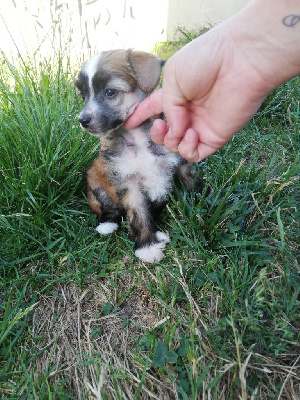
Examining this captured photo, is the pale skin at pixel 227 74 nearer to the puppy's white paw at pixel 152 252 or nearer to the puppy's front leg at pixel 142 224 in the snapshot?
the puppy's front leg at pixel 142 224

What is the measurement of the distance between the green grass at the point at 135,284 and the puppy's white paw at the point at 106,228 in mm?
47

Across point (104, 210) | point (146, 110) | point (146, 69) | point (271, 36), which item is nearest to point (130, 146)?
point (146, 110)

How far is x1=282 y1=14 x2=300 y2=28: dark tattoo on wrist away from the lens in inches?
54.6

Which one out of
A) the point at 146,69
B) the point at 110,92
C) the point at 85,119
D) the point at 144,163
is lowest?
the point at 144,163

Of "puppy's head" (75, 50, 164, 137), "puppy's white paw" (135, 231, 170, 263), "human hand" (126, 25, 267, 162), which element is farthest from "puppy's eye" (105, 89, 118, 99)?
"puppy's white paw" (135, 231, 170, 263)

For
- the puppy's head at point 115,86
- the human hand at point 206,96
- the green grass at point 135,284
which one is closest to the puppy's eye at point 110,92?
the puppy's head at point 115,86

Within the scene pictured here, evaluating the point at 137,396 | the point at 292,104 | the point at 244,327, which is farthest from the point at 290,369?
the point at 292,104

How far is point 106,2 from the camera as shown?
5910 millimetres

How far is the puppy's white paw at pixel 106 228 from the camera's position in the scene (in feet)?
7.79

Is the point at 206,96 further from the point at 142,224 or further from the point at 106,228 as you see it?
the point at 106,228

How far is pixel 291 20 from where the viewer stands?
1.40 meters

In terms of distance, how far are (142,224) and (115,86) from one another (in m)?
0.88

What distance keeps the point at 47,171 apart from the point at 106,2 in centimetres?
482

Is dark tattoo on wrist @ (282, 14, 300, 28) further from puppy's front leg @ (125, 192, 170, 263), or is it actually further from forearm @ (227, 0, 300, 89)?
puppy's front leg @ (125, 192, 170, 263)
